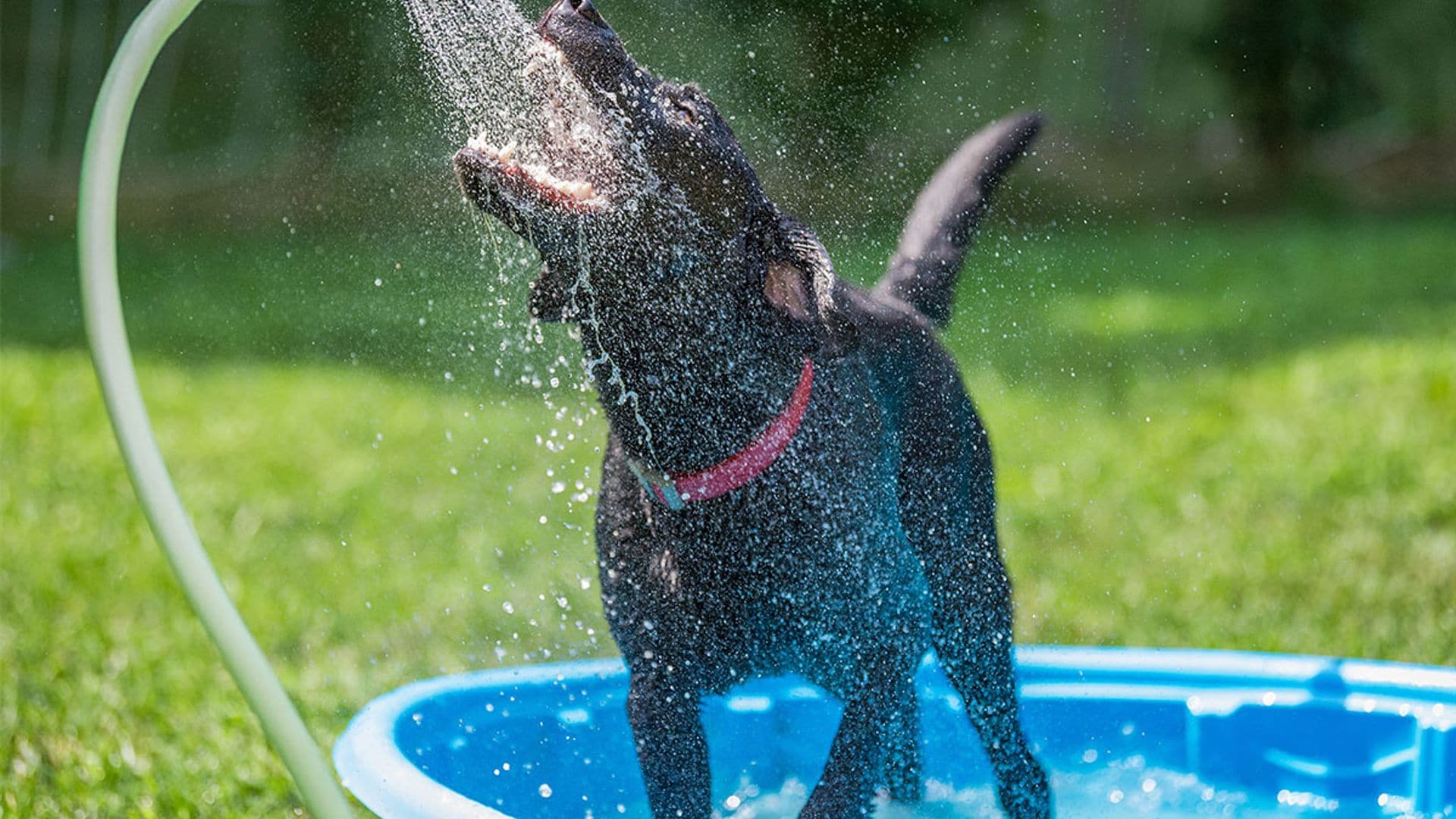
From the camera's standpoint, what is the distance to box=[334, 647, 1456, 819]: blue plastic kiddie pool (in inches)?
101

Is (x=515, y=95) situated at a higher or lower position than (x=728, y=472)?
higher

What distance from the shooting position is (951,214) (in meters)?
2.66

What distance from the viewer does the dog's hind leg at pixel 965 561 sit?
7.60ft

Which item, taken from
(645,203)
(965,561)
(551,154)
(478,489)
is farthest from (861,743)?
(478,489)

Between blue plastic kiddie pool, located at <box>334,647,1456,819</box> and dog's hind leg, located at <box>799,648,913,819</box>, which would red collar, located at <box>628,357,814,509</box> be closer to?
dog's hind leg, located at <box>799,648,913,819</box>

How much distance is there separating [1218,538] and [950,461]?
1.95 m

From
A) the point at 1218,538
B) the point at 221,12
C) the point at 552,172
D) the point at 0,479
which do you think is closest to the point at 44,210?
the point at 221,12

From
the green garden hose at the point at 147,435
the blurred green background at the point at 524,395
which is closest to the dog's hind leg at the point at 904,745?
the blurred green background at the point at 524,395

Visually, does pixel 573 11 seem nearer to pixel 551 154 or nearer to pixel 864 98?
pixel 551 154

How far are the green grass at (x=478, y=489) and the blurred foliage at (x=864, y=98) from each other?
0.72 ft

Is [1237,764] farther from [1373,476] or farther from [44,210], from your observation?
[44,210]

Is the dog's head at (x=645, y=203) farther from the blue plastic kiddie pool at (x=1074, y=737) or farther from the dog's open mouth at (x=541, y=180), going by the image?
the blue plastic kiddie pool at (x=1074, y=737)

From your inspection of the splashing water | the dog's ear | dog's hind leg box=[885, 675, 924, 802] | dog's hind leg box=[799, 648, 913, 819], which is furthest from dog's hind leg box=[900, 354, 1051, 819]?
the splashing water

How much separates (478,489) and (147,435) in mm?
2392
